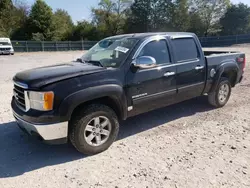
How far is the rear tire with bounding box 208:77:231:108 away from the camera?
5.46 m

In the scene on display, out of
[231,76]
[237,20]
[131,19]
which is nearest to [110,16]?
[131,19]

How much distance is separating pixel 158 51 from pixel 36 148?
2.72 m

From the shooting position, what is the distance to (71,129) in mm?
3338

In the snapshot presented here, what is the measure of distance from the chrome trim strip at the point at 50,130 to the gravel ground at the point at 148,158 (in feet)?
1.48

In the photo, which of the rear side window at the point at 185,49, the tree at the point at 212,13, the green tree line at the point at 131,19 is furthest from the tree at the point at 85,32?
the rear side window at the point at 185,49

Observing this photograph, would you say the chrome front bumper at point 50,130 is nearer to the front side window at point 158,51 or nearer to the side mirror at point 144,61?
the side mirror at point 144,61

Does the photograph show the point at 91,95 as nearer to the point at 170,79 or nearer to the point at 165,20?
the point at 170,79

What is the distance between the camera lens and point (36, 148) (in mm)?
3805

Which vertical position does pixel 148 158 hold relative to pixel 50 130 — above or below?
below

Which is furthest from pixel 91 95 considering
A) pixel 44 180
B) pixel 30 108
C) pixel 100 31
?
pixel 100 31

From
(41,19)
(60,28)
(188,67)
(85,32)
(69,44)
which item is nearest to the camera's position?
(188,67)

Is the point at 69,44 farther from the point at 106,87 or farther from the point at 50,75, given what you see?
the point at 106,87

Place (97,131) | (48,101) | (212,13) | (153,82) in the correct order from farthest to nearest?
(212,13) < (153,82) < (97,131) < (48,101)

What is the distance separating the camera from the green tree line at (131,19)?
129 ft
